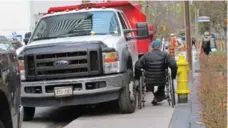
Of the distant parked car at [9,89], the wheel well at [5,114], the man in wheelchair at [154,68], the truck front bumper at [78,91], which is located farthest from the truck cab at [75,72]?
the wheel well at [5,114]

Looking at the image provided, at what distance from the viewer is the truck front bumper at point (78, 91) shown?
29.9ft

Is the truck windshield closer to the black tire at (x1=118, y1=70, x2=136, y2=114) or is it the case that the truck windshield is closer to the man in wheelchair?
the man in wheelchair

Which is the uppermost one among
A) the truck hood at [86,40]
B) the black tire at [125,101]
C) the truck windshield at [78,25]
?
the truck windshield at [78,25]

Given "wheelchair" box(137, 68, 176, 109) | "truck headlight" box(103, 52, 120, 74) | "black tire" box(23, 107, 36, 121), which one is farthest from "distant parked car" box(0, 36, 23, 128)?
"wheelchair" box(137, 68, 176, 109)

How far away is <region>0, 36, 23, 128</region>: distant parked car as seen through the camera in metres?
5.11

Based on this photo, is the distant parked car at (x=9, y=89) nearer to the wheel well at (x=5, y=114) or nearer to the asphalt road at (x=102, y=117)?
the wheel well at (x=5, y=114)

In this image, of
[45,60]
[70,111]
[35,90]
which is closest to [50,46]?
[45,60]

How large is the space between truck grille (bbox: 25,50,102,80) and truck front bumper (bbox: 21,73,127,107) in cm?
11

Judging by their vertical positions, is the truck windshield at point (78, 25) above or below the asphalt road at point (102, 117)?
above

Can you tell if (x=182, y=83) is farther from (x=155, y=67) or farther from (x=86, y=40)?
(x=86, y=40)

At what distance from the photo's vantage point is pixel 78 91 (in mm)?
9117

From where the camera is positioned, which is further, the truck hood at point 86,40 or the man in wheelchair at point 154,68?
the man in wheelchair at point 154,68

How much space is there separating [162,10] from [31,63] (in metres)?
58.3

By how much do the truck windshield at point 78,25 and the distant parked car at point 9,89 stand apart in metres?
4.57
